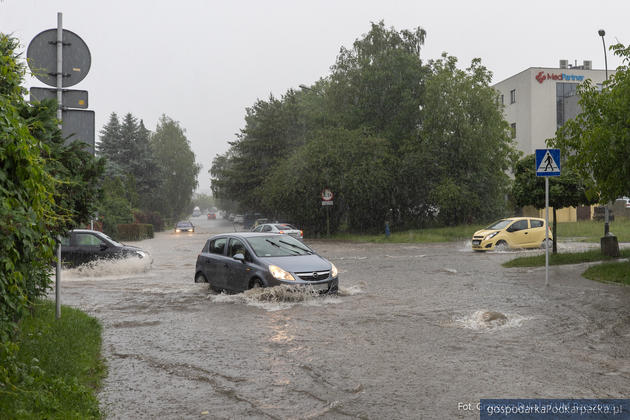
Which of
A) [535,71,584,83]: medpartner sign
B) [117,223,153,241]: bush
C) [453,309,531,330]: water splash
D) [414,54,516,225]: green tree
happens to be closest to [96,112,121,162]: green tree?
[117,223,153,241]: bush

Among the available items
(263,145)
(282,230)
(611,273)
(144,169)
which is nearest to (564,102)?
(263,145)

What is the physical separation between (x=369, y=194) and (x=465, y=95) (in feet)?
33.1

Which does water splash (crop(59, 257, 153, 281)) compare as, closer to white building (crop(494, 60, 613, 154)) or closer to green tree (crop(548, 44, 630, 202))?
green tree (crop(548, 44, 630, 202))

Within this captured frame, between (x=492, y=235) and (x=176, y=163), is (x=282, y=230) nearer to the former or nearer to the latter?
(x=492, y=235)

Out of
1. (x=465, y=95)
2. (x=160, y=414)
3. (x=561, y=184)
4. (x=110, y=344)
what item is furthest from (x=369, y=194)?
(x=160, y=414)

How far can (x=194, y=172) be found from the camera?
97625 mm

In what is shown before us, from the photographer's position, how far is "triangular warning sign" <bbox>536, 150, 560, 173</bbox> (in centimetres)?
1361

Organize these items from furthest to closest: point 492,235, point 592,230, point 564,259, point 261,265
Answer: point 592,230 < point 492,235 < point 564,259 < point 261,265

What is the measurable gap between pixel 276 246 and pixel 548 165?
6.40 meters

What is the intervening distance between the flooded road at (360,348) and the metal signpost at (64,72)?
2.51 meters

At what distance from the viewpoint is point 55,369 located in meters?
5.97

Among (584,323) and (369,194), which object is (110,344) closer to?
(584,323)

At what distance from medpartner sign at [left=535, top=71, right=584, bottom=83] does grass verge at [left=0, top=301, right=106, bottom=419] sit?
58.5 meters

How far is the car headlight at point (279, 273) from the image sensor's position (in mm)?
11609
